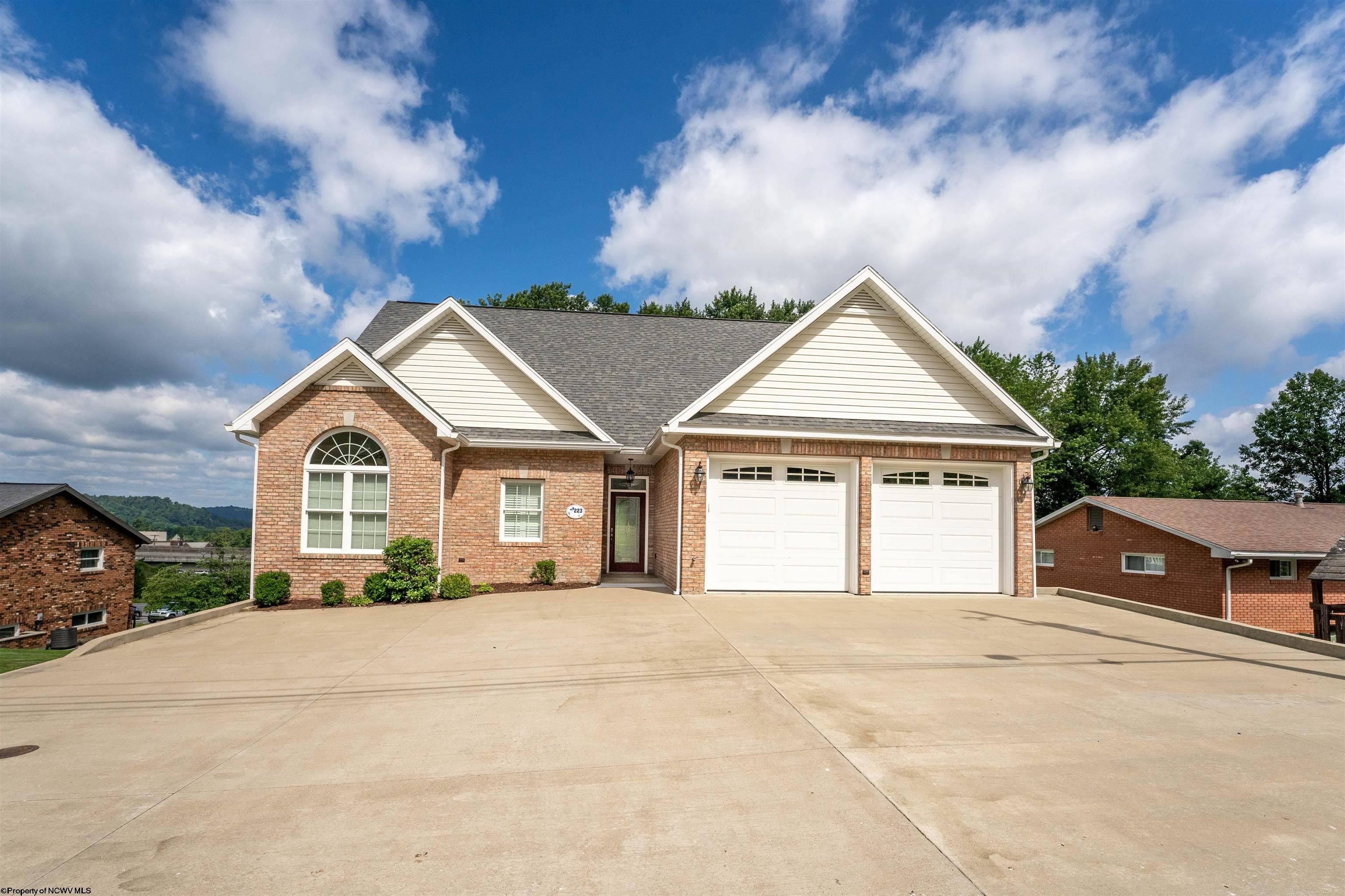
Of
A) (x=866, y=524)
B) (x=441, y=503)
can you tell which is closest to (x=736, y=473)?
(x=866, y=524)

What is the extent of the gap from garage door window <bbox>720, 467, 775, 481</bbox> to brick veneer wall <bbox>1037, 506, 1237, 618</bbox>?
1537cm

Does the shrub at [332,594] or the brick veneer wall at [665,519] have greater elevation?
the brick veneer wall at [665,519]

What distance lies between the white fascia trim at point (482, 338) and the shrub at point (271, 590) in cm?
506

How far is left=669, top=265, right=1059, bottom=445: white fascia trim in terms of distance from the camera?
46.0ft

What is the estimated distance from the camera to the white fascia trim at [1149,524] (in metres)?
19.9

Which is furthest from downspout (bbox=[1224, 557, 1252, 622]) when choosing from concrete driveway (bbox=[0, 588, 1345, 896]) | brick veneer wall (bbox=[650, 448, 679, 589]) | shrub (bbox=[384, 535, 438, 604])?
shrub (bbox=[384, 535, 438, 604])

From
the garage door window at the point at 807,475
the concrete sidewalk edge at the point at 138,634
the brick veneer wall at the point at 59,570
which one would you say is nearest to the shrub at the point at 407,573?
the concrete sidewalk edge at the point at 138,634

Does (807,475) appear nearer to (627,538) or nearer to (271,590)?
(627,538)

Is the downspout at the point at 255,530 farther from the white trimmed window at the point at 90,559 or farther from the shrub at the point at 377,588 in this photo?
the white trimmed window at the point at 90,559

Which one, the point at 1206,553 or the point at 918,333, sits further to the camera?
the point at 1206,553

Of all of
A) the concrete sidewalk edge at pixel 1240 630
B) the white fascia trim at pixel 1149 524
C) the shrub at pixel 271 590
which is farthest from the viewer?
the white fascia trim at pixel 1149 524

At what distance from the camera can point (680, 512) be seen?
13555mm

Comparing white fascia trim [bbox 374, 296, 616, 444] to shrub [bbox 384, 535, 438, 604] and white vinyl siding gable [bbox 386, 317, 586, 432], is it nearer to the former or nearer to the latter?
white vinyl siding gable [bbox 386, 317, 586, 432]

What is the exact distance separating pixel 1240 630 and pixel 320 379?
16.7 meters
